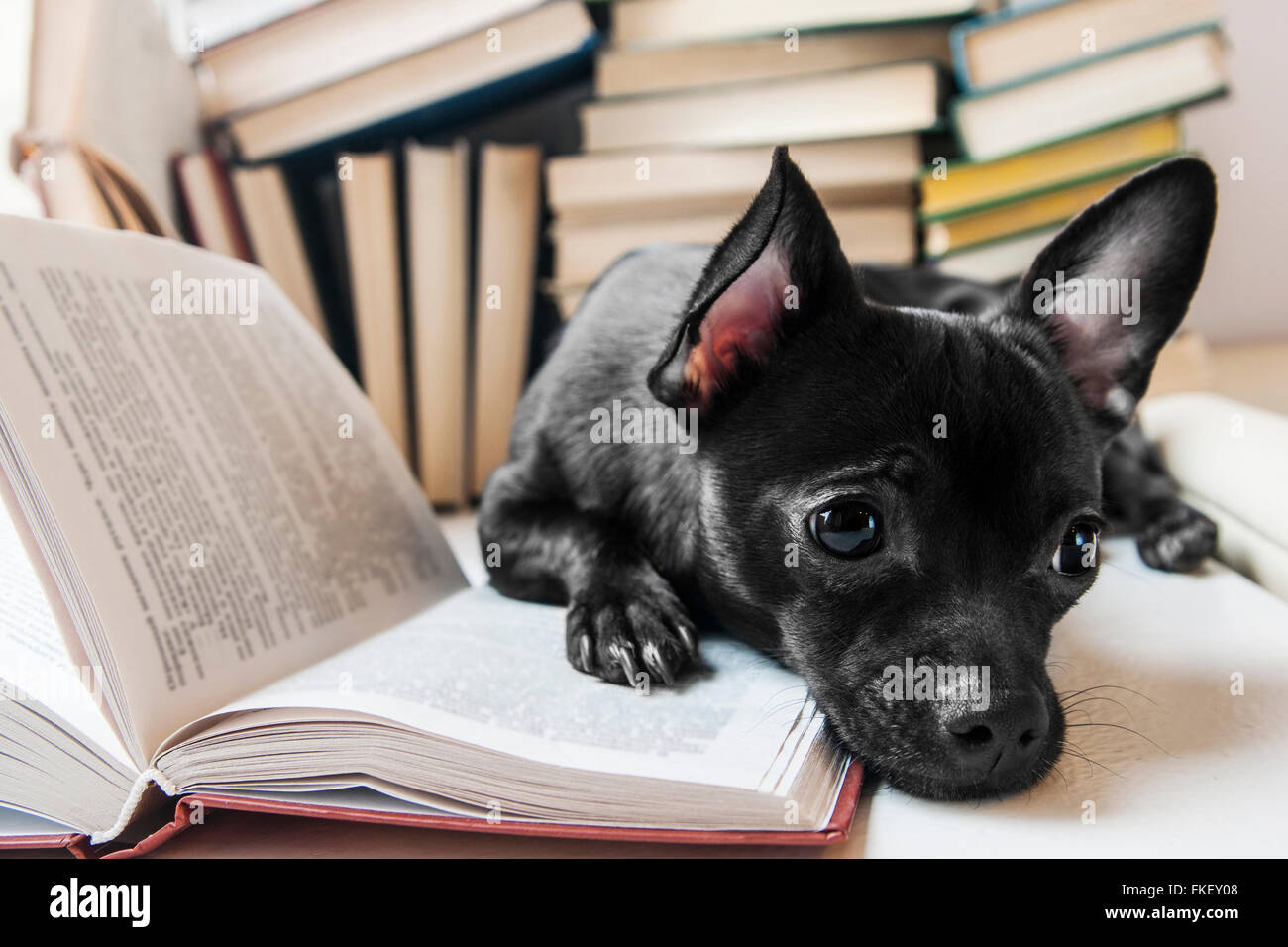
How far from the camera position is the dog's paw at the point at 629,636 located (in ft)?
3.06

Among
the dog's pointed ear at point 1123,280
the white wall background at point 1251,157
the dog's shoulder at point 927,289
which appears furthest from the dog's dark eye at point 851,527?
the white wall background at point 1251,157

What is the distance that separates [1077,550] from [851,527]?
0.25 m

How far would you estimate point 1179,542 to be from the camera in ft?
4.20

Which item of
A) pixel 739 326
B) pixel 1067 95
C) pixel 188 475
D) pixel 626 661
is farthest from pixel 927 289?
pixel 188 475

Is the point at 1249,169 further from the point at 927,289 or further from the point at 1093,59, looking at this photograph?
the point at 927,289

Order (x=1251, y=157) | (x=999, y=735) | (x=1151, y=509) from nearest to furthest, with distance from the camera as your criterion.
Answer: (x=999, y=735)
(x=1151, y=509)
(x=1251, y=157)

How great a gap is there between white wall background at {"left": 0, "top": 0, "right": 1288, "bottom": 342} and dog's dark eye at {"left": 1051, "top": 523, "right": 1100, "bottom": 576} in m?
1.60

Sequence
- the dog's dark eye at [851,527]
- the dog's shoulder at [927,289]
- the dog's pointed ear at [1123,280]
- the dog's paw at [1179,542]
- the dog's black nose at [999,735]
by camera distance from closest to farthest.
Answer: the dog's black nose at [999,735] < the dog's dark eye at [851,527] < the dog's pointed ear at [1123,280] < the dog's paw at [1179,542] < the dog's shoulder at [927,289]

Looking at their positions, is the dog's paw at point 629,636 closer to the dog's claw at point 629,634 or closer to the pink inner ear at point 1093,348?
the dog's claw at point 629,634

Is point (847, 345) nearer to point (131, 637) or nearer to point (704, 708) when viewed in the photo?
point (704, 708)

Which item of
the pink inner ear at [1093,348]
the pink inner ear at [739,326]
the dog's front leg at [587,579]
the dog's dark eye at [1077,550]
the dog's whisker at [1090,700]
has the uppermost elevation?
the pink inner ear at [739,326]

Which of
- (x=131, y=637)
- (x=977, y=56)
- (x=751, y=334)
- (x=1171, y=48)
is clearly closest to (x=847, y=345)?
(x=751, y=334)

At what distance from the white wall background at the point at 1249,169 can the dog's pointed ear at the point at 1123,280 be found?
4.26ft

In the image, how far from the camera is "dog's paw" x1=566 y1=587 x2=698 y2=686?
932 mm
